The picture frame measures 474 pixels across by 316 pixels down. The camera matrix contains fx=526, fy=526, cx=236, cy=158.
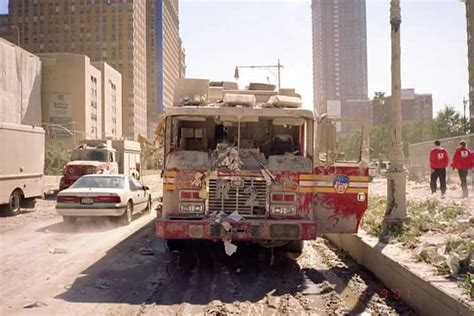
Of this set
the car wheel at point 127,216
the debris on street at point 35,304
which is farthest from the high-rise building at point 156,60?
the debris on street at point 35,304

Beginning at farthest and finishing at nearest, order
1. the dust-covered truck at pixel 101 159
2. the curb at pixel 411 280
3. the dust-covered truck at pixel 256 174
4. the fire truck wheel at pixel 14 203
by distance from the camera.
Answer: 1. the dust-covered truck at pixel 101 159
2. the fire truck wheel at pixel 14 203
3. the dust-covered truck at pixel 256 174
4. the curb at pixel 411 280

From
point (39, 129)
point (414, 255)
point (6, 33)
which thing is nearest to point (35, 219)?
point (39, 129)

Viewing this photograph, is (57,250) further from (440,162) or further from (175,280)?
(440,162)

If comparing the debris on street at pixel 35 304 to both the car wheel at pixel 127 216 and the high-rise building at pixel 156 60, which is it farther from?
the high-rise building at pixel 156 60

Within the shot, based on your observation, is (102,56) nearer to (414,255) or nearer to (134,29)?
(134,29)

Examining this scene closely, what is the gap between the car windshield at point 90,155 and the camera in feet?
80.8

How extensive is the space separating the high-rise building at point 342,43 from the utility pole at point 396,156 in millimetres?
46932

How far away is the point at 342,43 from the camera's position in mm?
62688

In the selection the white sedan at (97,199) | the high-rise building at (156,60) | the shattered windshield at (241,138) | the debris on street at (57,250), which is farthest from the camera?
the high-rise building at (156,60)

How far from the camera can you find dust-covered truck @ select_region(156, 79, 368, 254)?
800cm

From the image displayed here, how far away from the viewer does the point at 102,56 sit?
143 metres

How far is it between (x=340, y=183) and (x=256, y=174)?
4.60ft

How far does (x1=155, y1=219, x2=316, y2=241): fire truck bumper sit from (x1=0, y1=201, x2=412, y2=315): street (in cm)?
64

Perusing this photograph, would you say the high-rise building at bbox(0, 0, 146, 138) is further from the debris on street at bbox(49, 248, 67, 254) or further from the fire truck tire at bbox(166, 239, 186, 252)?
the fire truck tire at bbox(166, 239, 186, 252)
